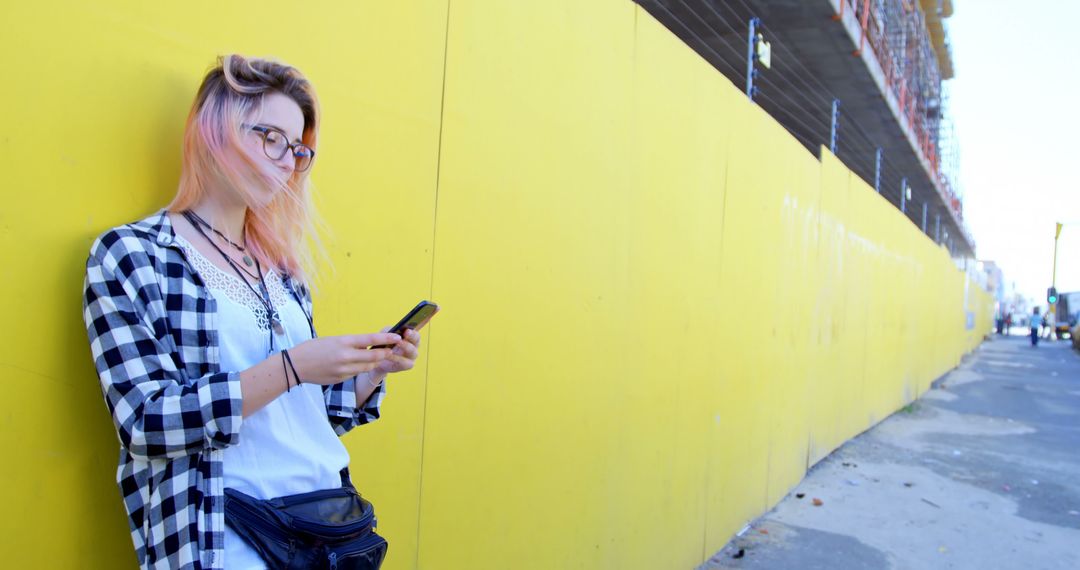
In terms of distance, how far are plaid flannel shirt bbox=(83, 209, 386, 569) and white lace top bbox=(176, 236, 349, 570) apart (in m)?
0.04

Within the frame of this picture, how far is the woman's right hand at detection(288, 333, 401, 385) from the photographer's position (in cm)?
127

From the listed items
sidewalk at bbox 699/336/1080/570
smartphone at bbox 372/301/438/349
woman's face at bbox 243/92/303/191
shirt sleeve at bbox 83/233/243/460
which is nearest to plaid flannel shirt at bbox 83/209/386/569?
shirt sleeve at bbox 83/233/243/460

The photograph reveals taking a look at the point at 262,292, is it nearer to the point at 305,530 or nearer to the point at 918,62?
the point at 305,530

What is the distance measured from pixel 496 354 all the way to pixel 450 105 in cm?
88

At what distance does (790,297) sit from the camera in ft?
18.7

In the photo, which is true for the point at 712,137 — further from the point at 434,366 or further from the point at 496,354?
the point at 434,366

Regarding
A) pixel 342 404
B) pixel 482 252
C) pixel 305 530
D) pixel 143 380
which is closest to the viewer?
pixel 143 380

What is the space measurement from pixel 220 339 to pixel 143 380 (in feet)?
0.50

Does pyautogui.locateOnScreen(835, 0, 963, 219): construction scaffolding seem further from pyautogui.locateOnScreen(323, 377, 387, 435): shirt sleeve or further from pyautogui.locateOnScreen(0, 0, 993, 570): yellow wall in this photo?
pyautogui.locateOnScreen(323, 377, 387, 435): shirt sleeve

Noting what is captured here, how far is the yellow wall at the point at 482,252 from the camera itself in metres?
1.34

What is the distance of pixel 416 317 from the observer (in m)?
1.44

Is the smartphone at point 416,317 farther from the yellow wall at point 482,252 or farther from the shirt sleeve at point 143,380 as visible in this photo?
the yellow wall at point 482,252

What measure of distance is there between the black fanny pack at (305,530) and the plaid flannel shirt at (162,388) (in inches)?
1.8

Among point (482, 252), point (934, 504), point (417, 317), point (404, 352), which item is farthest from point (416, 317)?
point (934, 504)
